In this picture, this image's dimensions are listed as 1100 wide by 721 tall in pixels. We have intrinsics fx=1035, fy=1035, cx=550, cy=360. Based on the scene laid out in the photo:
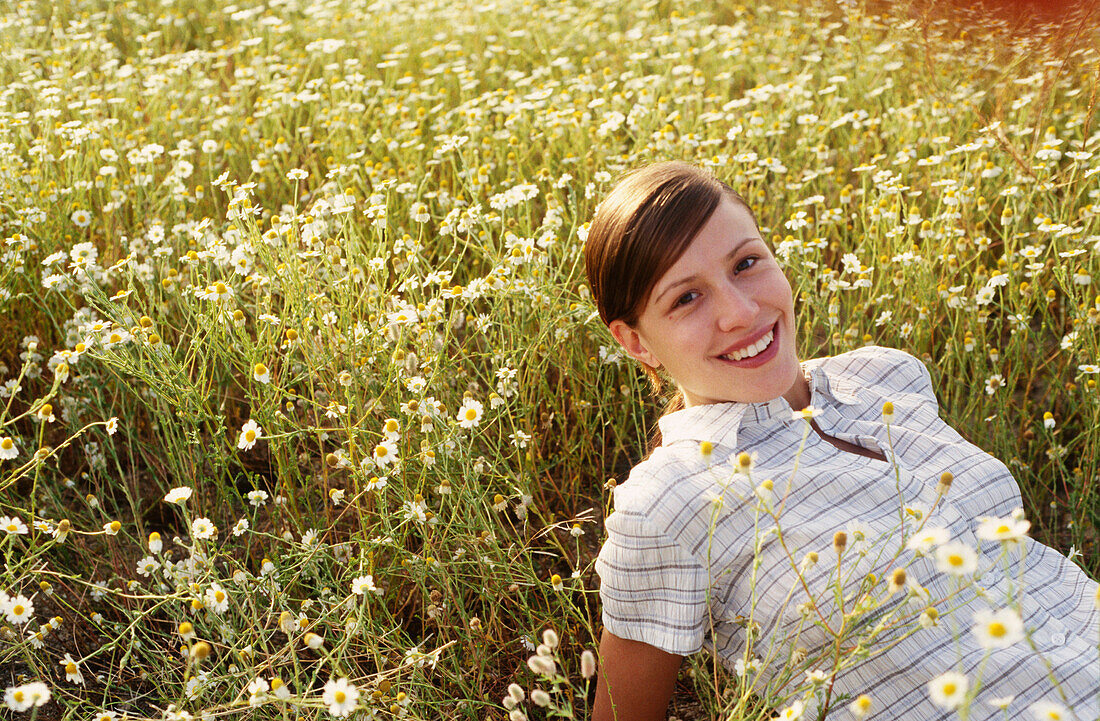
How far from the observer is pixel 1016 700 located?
144cm

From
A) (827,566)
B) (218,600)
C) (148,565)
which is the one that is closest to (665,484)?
(827,566)

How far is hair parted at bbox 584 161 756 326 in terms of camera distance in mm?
1706

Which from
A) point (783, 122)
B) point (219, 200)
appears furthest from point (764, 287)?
point (219, 200)

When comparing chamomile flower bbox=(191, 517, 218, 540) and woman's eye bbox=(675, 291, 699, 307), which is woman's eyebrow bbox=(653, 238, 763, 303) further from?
chamomile flower bbox=(191, 517, 218, 540)

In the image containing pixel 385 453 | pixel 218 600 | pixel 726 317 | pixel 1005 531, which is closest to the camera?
pixel 1005 531

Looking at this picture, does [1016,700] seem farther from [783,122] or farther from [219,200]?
[219,200]

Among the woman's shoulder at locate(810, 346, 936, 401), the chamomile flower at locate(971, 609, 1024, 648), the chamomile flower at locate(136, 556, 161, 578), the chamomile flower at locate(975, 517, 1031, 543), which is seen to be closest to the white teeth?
the woman's shoulder at locate(810, 346, 936, 401)

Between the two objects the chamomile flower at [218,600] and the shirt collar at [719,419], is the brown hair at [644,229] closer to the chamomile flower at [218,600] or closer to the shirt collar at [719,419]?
the shirt collar at [719,419]

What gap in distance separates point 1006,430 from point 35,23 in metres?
6.28

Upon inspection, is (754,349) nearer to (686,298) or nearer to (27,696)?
(686,298)

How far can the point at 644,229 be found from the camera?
1.72 m

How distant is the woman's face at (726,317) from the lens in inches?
66.8

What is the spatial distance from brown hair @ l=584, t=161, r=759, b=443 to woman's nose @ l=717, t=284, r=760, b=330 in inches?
4.0

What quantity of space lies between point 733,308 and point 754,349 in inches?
3.3
